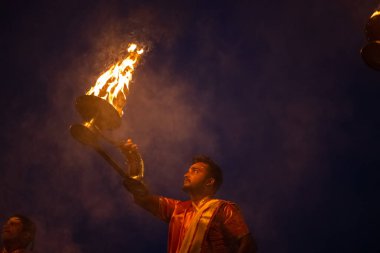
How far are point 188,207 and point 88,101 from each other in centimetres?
199

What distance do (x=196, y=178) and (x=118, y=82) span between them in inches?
65.8

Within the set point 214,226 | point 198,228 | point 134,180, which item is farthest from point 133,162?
point 214,226

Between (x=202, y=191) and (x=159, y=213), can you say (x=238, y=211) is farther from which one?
(x=159, y=213)

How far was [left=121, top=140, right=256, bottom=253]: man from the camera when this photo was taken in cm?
384

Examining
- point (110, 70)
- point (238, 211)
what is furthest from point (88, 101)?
point (238, 211)

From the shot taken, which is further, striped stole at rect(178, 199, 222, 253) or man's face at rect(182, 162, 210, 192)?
man's face at rect(182, 162, 210, 192)

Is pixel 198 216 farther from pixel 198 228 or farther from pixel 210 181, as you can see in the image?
pixel 210 181

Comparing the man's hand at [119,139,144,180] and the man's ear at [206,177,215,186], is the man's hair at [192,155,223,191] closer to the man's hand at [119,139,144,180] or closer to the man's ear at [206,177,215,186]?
the man's ear at [206,177,215,186]

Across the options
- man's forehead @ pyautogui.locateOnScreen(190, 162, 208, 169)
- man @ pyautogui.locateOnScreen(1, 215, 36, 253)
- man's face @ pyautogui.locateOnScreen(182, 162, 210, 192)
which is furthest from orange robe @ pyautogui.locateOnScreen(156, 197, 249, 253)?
man @ pyautogui.locateOnScreen(1, 215, 36, 253)

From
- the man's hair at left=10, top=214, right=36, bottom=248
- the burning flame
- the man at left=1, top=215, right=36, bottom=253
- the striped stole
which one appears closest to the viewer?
the burning flame

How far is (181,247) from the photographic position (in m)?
3.91

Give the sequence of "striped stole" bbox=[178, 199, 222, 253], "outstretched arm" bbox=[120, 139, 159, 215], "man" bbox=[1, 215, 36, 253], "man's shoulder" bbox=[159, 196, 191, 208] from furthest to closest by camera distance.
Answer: "man" bbox=[1, 215, 36, 253] → "man's shoulder" bbox=[159, 196, 191, 208] → "outstretched arm" bbox=[120, 139, 159, 215] → "striped stole" bbox=[178, 199, 222, 253]

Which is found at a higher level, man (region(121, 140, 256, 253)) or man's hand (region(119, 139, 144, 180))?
man's hand (region(119, 139, 144, 180))

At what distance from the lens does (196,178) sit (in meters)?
4.63
